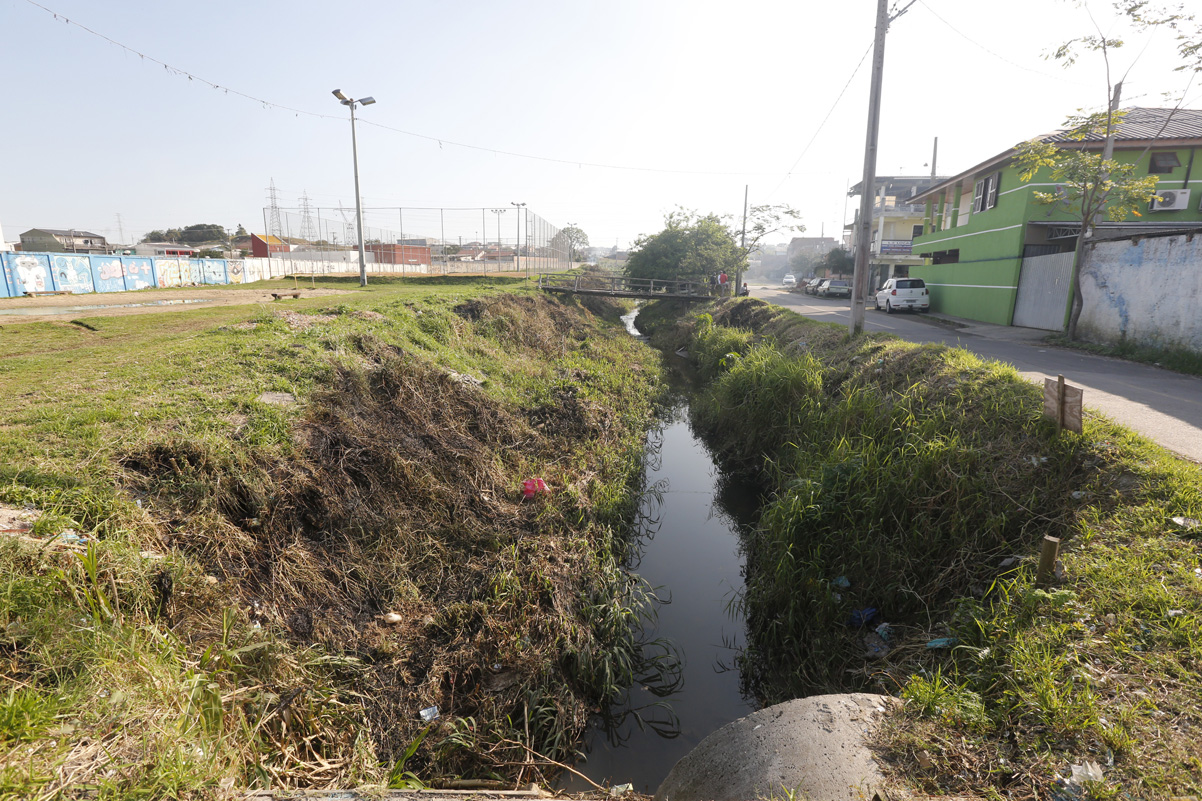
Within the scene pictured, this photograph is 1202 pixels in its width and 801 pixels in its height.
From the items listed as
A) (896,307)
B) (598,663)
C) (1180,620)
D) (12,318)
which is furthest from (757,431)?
(896,307)

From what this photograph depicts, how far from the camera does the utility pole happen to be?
35.9ft

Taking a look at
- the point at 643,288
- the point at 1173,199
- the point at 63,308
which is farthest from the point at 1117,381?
the point at 643,288

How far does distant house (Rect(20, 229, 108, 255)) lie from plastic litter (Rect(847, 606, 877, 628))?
185 ft

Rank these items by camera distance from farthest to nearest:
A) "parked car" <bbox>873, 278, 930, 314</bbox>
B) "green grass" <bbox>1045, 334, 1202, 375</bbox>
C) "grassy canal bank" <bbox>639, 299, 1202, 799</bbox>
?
1. "parked car" <bbox>873, 278, 930, 314</bbox>
2. "green grass" <bbox>1045, 334, 1202, 375</bbox>
3. "grassy canal bank" <bbox>639, 299, 1202, 799</bbox>

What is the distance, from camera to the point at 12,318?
1103 cm

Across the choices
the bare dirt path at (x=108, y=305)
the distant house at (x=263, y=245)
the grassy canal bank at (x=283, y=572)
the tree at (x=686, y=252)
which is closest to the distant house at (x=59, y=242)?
the distant house at (x=263, y=245)

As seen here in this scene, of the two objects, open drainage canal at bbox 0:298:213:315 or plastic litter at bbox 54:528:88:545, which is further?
open drainage canal at bbox 0:298:213:315

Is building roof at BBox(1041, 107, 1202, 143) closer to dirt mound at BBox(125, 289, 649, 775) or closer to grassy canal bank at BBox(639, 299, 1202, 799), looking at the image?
grassy canal bank at BBox(639, 299, 1202, 799)

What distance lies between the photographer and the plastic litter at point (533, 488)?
7211 millimetres

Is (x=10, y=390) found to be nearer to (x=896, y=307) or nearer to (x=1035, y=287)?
(x=1035, y=287)

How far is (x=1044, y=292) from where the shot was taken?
1653 cm

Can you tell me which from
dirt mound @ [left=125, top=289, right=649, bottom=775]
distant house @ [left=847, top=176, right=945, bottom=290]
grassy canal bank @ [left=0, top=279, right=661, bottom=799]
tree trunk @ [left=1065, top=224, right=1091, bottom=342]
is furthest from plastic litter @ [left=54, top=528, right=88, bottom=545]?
distant house @ [left=847, top=176, right=945, bottom=290]

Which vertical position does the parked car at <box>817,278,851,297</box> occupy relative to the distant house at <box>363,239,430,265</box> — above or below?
below

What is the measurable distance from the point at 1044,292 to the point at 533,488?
17.1 meters
